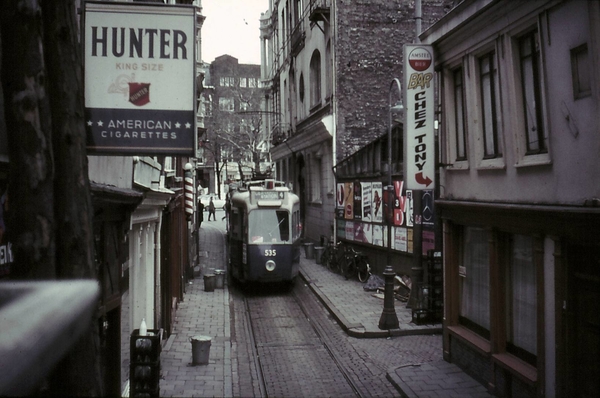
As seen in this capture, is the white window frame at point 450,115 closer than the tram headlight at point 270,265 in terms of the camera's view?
Yes

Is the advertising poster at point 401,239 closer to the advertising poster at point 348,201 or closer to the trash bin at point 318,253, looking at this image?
the advertising poster at point 348,201

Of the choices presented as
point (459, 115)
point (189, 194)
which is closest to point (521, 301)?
point (459, 115)

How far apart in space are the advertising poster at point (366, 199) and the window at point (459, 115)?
1048 cm

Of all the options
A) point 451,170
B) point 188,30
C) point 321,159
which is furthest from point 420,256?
point 321,159

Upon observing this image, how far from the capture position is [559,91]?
26.5 feet

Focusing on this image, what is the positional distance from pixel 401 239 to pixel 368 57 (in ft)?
33.5

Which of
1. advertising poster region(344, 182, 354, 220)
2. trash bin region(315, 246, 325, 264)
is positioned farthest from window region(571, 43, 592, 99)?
trash bin region(315, 246, 325, 264)

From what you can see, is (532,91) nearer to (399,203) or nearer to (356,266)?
(399,203)

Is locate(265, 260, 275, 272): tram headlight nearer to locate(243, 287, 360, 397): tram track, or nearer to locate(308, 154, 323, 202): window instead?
locate(243, 287, 360, 397): tram track

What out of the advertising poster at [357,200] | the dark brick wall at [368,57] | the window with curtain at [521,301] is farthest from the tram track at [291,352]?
the dark brick wall at [368,57]

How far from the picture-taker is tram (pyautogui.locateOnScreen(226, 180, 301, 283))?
19250mm

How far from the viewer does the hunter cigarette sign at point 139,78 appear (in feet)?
21.4

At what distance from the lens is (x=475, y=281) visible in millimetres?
11203

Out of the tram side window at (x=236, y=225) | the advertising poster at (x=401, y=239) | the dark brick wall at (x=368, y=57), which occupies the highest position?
the dark brick wall at (x=368, y=57)
